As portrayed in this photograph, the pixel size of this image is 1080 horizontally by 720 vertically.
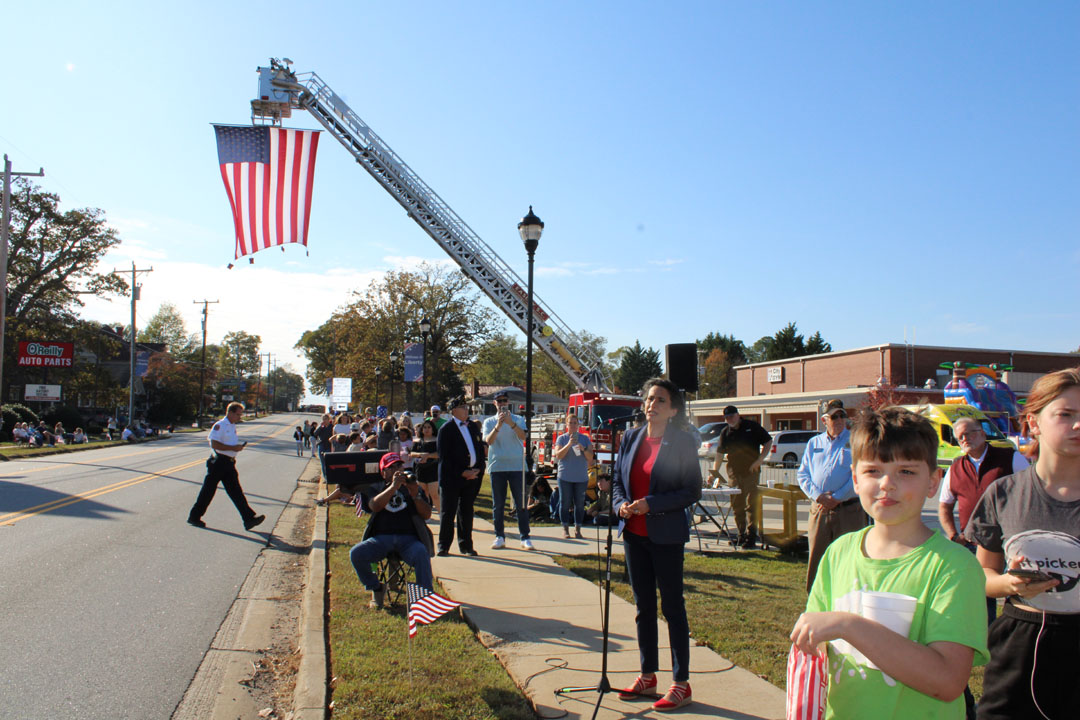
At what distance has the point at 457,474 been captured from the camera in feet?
31.0

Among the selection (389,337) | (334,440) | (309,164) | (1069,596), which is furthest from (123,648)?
(389,337)

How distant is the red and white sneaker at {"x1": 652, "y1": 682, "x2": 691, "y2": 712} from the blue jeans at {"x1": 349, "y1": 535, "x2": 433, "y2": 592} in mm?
2716

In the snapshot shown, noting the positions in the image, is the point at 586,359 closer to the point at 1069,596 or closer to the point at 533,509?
the point at 533,509

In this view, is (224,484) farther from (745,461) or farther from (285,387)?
(285,387)

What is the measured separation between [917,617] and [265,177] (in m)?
13.9

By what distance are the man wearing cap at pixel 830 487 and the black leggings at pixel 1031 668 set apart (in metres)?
3.11

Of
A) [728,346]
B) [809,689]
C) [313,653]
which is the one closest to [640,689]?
[313,653]

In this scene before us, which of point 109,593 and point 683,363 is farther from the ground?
point 683,363

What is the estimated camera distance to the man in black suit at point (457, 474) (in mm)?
9422

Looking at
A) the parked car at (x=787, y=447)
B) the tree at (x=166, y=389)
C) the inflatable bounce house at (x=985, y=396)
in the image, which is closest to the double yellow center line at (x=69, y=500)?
the parked car at (x=787, y=447)

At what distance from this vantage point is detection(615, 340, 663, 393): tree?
8431 centimetres

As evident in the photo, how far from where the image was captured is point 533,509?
44.5 ft

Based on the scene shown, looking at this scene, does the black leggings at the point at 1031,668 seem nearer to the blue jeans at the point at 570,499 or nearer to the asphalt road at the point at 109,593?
the asphalt road at the point at 109,593

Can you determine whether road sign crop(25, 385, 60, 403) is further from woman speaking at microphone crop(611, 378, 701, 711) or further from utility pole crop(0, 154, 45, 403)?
woman speaking at microphone crop(611, 378, 701, 711)
